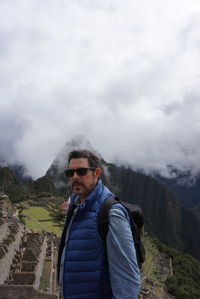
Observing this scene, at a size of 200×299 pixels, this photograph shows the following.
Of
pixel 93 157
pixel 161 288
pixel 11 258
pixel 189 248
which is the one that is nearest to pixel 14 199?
pixel 161 288

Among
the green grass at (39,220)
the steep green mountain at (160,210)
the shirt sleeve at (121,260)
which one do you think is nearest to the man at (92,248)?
the shirt sleeve at (121,260)

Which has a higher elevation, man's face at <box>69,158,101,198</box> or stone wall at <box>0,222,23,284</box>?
man's face at <box>69,158,101,198</box>

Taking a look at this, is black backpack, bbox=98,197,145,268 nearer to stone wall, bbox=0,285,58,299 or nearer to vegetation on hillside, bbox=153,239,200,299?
stone wall, bbox=0,285,58,299

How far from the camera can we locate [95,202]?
3.41 meters

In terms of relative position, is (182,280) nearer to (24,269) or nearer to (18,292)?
(24,269)

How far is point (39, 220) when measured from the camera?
43281mm

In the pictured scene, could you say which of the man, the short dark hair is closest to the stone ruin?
the man

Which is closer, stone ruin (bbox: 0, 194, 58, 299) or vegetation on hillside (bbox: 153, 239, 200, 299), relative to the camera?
stone ruin (bbox: 0, 194, 58, 299)

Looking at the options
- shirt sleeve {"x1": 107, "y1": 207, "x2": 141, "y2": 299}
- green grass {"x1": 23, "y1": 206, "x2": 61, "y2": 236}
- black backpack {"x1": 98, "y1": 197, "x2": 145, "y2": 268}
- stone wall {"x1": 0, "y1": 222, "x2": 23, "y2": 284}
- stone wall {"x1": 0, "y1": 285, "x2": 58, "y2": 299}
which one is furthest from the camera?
green grass {"x1": 23, "y1": 206, "x2": 61, "y2": 236}

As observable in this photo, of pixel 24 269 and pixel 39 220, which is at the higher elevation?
pixel 39 220

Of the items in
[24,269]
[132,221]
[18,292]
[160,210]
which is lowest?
[18,292]

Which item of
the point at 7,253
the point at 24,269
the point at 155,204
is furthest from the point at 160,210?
the point at 24,269

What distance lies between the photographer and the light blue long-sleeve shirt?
9.93ft

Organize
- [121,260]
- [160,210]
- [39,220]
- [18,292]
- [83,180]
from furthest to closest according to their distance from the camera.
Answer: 1. [160,210]
2. [39,220]
3. [18,292]
4. [83,180]
5. [121,260]
